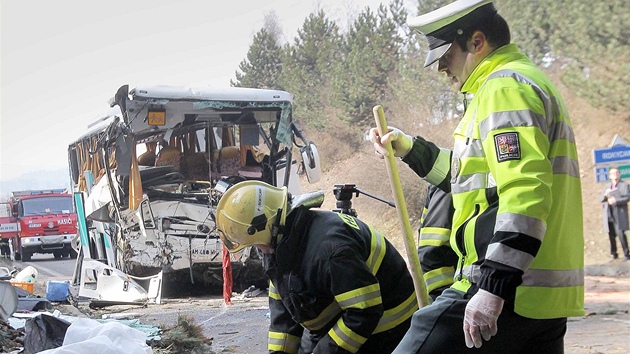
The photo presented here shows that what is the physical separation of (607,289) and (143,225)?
23.2 feet

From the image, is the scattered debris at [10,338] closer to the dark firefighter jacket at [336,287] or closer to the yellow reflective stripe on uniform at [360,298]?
the dark firefighter jacket at [336,287]

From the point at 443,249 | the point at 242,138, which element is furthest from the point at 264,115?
the point at 443,249

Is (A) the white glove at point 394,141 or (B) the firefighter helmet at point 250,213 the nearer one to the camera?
(A) the white glove at point 394,141

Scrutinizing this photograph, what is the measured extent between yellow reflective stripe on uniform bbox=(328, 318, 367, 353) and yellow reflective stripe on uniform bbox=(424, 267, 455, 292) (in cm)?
40

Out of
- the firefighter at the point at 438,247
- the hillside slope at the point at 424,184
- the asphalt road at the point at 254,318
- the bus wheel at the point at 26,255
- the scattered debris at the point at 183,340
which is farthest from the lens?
the bus wheel at the point at 26,255

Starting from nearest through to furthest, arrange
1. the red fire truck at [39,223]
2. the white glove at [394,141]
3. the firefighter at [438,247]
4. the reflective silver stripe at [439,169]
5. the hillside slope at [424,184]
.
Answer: the white glove at [394,141] → the reflective silver stripe at [439,169] → the firefighter at [438,247] → the hillside slope at [424,184] → the red fire truck at [39,223]

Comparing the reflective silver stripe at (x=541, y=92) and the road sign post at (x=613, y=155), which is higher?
the reflective silver stripe at (x=541, y=92)

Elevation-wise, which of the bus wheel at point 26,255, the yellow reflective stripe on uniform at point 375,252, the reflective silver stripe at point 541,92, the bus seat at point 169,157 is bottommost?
the bus wheel at point 26,255

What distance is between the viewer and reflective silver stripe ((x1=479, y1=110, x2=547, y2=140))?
2.51 meters

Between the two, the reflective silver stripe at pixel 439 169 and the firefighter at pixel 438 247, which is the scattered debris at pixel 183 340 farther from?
the reflective silver stripe at pixel 439 169

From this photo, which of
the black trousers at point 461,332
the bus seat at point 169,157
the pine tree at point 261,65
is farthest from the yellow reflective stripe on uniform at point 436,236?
the pine tree at point 261,65

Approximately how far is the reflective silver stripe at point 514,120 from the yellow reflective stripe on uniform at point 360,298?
117 centimetres

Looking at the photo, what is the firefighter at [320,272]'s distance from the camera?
356cm

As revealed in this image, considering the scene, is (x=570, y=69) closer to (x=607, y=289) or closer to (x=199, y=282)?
(x=607, y=289)
